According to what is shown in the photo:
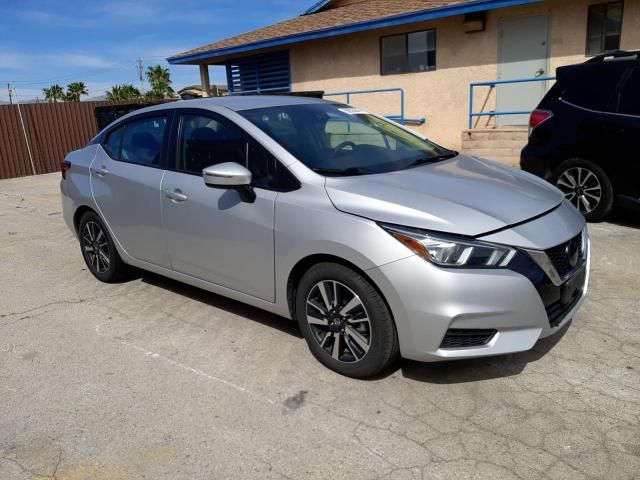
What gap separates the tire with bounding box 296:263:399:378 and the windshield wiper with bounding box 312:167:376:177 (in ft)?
1.87

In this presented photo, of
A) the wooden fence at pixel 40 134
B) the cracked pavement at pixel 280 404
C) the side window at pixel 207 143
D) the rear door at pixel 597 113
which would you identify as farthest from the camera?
the wooden fence at pixel 40 134

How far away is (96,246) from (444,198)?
3368 millimetres

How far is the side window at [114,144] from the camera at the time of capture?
4.64 meters

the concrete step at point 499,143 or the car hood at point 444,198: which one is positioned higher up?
the car hood at point 444,198

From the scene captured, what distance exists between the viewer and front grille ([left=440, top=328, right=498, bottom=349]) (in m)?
2.76

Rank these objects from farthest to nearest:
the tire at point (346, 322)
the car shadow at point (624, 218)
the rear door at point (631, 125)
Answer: the car shadow at point (624, 218), the rear door at point (631, 125), the tire at point (346, 322)

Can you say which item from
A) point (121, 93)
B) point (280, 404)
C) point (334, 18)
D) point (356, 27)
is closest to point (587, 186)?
point (280, 404)

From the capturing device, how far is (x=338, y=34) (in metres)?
12.8

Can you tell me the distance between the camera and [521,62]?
34.7ft

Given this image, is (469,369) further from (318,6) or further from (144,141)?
(318,6)

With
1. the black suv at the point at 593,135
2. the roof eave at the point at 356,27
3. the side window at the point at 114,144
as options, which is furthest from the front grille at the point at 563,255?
the roof eave at the point at 356,27

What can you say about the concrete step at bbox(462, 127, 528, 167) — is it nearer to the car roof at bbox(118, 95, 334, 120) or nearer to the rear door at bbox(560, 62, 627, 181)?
the rear door at bbox(560, 62, 627, 181)

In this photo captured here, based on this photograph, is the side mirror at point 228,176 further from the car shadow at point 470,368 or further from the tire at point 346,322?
the car shadow at point 470,368

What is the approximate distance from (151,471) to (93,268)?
3034 millimetres
